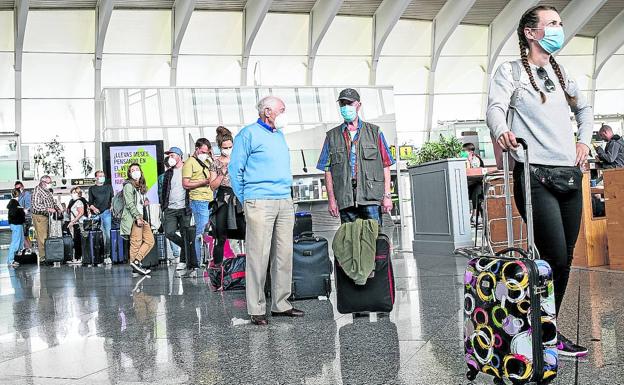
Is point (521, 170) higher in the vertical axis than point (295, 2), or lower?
lower

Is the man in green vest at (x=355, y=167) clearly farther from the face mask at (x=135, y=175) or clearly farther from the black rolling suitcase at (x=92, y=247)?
the black rolling suitcase at (x=92, y=247)

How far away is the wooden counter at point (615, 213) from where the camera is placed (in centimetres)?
712

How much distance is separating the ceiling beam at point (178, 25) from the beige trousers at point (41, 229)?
53.6 feet

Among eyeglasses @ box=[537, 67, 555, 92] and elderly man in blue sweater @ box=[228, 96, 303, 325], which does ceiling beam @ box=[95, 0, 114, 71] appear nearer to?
Answer: elderly man in blue sweater @ box=[228, 96, 303, 325]

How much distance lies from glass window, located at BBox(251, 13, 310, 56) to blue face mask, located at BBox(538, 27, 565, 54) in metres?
31.6

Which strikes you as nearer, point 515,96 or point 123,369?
point 515,96

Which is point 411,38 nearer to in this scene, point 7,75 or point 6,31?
point 6,31

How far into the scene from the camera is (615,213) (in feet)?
23.6

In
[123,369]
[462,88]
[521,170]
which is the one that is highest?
[462,88]

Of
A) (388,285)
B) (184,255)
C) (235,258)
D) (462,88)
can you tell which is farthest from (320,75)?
(388,285)

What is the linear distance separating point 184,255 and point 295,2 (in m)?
24.5

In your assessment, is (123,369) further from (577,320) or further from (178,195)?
(178,195)

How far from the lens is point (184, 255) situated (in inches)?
448

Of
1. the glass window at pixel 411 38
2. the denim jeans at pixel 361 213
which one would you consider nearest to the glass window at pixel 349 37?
the glass window at pixel 411 38
